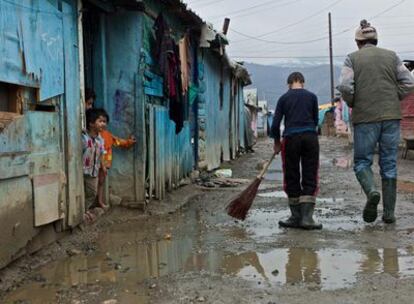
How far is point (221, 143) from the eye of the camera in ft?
51.4

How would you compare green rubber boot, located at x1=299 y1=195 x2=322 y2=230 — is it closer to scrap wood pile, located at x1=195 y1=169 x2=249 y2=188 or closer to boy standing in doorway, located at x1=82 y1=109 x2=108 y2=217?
boy standing in doorway, located at x1=82 y1=109 x2=108 y2=217

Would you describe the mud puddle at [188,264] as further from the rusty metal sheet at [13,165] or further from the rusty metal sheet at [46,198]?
the rusty metal sheet at [13,165]

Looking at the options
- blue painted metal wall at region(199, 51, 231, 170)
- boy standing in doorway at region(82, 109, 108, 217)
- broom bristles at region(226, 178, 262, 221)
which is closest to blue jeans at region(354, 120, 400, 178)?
broom bristles at region(226, 178, 262, 221)

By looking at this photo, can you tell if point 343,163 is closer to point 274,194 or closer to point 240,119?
point 240,119

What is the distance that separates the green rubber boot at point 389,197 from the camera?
6.36 m

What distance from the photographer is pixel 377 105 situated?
20.7ft

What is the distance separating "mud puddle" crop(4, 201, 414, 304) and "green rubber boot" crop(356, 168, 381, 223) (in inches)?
16.5

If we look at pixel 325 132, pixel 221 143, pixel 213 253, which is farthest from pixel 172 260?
pixel 325 132

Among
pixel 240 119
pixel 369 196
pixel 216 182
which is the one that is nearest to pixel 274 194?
pixel 216 182

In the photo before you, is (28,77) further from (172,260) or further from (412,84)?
(412,84)

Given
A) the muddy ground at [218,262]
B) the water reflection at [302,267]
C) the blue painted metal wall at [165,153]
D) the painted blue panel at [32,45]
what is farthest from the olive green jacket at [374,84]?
the painted blue panel at [32,45]

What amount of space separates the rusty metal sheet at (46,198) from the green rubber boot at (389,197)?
3.55 m

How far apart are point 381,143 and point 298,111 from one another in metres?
1.01

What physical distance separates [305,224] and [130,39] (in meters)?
3.19
